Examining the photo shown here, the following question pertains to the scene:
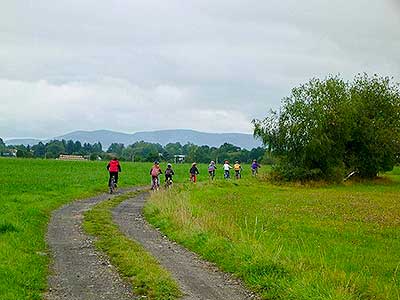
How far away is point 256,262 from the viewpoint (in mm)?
11562

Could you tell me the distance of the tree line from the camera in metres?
132

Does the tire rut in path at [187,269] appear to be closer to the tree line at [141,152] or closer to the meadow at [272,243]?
the meadow at [272,243]

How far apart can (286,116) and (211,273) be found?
40695 millimetres

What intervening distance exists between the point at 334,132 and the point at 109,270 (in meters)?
42.7

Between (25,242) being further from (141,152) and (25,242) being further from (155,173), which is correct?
(141,152)

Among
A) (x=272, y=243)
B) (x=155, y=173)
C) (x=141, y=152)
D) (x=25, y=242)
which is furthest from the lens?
(x=141, y=152)

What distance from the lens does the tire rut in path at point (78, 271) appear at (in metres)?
9.79

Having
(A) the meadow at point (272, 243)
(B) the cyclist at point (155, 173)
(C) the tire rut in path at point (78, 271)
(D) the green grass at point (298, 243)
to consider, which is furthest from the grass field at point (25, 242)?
(B) the cyclist at point (155, 173)

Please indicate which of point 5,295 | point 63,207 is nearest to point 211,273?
point 5,295

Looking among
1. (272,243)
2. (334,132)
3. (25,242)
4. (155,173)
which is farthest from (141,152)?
(25,242)

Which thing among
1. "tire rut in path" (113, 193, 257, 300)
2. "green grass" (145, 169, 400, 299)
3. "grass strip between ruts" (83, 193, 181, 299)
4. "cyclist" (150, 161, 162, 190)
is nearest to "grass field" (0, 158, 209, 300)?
"grass strip between ruts" (83, 193, 181, 299)

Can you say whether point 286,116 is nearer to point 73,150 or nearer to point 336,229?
point 336,229

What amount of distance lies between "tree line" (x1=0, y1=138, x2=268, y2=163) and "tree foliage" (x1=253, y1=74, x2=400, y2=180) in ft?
158

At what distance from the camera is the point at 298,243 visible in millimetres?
15906
